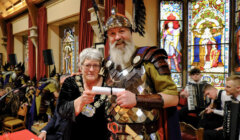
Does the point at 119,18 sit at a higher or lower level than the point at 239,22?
lower

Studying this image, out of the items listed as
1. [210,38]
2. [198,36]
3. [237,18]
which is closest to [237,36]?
[237,18]

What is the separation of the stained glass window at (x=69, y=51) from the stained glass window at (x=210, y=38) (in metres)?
3.84

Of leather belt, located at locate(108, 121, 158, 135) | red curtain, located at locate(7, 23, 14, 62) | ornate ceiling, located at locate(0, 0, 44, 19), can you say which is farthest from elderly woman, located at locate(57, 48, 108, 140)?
red curtain, located at locate(7, 23, 14, 62)

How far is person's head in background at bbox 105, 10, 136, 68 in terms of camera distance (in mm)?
1312

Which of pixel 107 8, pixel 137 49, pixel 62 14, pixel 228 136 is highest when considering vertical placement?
pixel 62 14

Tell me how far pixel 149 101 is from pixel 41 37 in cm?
633

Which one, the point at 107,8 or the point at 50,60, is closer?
the point at 107,8

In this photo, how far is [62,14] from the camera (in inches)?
206

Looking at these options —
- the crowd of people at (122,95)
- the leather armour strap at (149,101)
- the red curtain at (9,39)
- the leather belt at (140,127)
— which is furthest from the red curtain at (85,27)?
the red curtain at (9,39)

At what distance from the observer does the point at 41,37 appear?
629 centimetres

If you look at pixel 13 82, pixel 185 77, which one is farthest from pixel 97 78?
pixel 13 82

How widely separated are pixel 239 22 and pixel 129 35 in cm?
357

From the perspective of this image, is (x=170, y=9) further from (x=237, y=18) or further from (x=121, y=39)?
(x=121, y=39)

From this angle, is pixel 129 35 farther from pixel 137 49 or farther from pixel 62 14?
pixel 62 14
